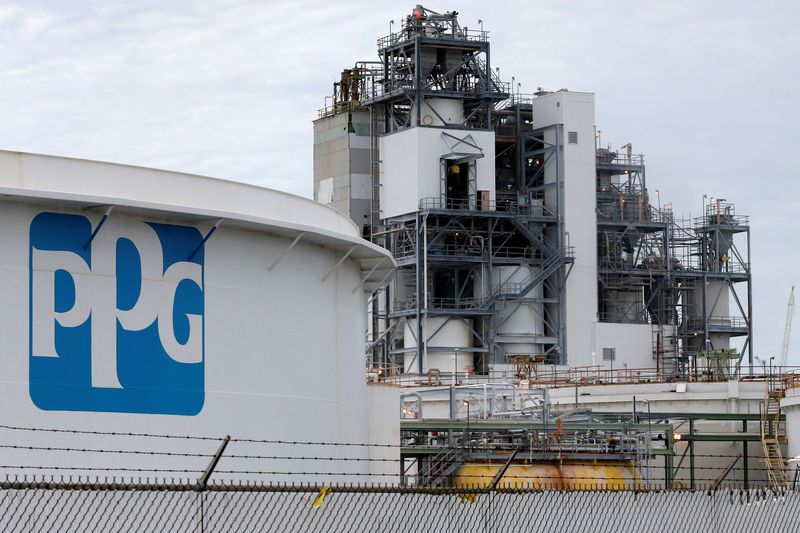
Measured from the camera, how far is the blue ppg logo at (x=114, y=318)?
89.8ft

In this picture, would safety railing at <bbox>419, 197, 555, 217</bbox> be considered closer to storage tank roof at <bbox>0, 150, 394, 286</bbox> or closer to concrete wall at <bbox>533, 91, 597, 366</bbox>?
concrete wall at <bbox>533, 91, 597, 366</bbox>

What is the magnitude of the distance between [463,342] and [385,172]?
10306mm

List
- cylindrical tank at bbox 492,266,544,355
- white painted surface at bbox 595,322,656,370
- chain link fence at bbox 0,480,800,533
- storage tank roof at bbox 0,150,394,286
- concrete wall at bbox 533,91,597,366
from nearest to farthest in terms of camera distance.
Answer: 1. chain link fence at bbox 0,480,800,533
2. storage tank roof at bbox 0,150,394,286
3. cylindrical tank at bbox 492,266,544,355
4. concrete wall at bbox 533,91,597,366
5. white painted surface at bbox 595,322,656,370

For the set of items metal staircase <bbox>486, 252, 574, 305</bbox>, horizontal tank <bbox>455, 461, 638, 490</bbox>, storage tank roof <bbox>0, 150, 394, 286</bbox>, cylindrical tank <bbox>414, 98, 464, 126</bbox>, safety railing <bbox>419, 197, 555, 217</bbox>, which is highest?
cylindrical tank <bbox>414, 98, 464, 126</bbox>

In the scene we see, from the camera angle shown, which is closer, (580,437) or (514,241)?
(580,437)

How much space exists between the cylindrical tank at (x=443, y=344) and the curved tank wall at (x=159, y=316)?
47.9m

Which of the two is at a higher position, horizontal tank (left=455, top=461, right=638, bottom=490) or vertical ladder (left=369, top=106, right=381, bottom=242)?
vertical ladder (left=369, top=106, right=381, bottom=242)

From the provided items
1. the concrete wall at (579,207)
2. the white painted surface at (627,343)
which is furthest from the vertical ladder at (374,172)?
the white painted surface at (627,343)

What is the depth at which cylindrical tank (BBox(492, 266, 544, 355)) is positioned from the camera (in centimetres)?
8269

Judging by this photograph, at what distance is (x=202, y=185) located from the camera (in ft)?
102

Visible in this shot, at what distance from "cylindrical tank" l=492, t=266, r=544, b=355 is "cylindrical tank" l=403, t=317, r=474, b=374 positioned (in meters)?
2.10

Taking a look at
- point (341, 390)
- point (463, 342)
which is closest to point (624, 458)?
point (341, 390)

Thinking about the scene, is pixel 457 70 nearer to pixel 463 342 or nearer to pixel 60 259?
pixel 463 342

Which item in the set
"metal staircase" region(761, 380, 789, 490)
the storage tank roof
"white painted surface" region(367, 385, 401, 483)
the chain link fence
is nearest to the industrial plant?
"metal staircase" region(761, 380, 789, 490)
